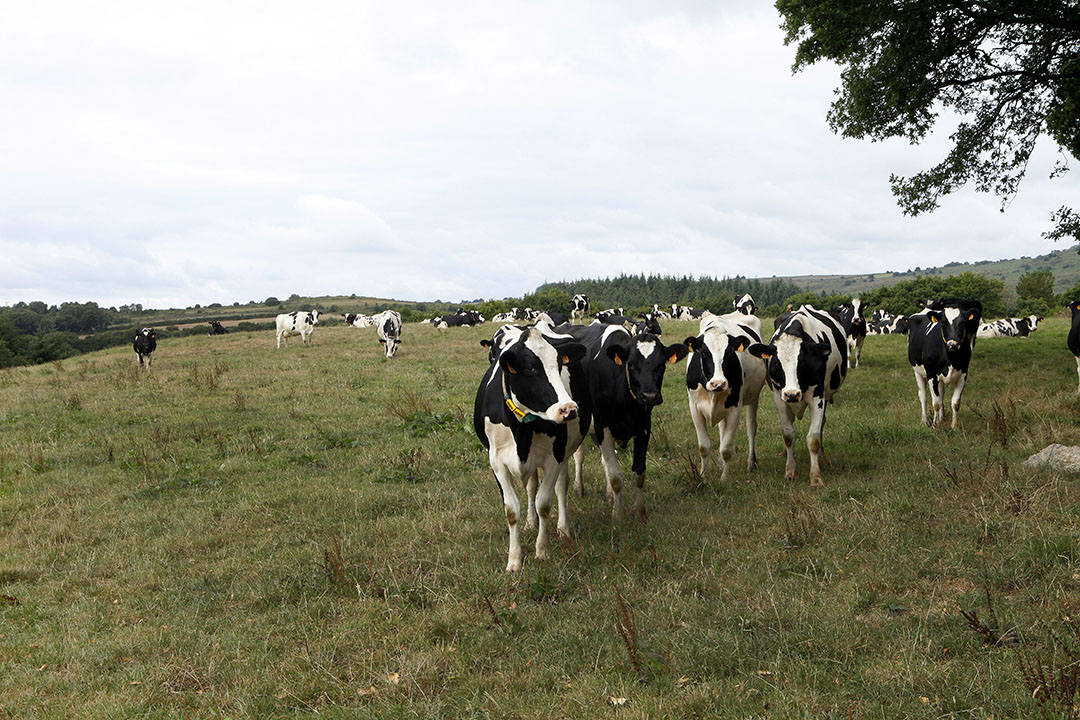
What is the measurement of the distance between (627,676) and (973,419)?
10199mm

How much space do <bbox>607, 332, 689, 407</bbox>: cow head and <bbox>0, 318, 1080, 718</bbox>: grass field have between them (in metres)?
1.50

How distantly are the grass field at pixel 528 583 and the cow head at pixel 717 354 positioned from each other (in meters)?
1.42

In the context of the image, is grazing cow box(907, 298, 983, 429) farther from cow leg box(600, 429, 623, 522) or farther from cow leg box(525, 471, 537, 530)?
cow leg box(525, 471, 537, 530)

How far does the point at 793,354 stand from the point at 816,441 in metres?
1.19

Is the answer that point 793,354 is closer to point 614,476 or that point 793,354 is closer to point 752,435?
point 752,435

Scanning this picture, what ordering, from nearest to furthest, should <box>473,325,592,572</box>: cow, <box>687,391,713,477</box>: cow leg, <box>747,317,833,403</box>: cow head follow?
<box>473,325,592,572</box>: cow < <box>747,317,833,403</box>: cow head < <box>687,391,713,477</box>: cow leg

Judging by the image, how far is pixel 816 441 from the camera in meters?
9.04

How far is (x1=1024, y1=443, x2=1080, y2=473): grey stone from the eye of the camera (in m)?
7.75

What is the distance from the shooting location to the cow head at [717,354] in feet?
29.7

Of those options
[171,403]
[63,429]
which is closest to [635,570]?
[63,429]

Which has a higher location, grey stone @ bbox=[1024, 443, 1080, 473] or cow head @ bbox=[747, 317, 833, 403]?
cow head @ bbox=[747, 317, 833, 403]

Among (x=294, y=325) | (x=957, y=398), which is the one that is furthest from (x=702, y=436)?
(x=294, y=325)

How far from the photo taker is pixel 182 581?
674 centimetres

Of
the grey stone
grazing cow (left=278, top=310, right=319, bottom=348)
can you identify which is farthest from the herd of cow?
grazing cow (left=278, top=310, right=319, bottom=348)
